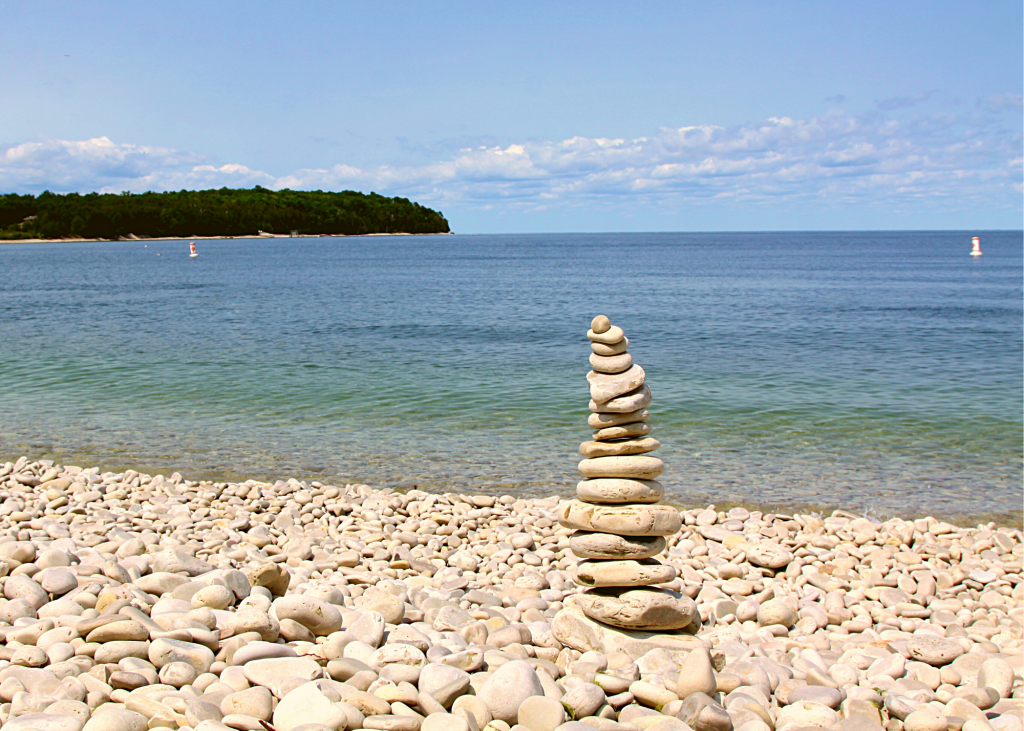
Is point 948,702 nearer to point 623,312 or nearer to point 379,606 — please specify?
point 379,606

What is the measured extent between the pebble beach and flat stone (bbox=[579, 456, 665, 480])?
95 centimetres

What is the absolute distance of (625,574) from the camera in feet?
18.5

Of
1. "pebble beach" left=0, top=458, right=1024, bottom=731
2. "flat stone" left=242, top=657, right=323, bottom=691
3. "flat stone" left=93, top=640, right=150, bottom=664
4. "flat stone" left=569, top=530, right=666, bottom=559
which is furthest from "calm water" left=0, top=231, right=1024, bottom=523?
"flat stone" left=93, top=640, right=150, bottom=664

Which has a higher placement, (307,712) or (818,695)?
(307,712)

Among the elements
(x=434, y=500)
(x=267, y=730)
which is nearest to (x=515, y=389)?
(x=434, y=500)

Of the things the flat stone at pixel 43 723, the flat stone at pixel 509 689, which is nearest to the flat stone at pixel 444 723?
the flat stone at pixel 509 689

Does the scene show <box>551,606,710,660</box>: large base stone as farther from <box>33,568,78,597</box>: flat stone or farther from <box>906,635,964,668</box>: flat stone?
<box>33,568,78,597</box>: flat stone

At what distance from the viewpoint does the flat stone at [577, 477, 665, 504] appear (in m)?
5.67

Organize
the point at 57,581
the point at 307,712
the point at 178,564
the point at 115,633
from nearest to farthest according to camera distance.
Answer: the point at 307,712
the point at 115,633
the point at 57,581
the point at 178,564

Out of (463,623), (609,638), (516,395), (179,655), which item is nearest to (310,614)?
(179,655)

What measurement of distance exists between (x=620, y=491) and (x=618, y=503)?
0.12 metres

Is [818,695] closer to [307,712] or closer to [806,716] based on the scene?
[806,716]

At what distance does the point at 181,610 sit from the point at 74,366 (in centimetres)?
1842

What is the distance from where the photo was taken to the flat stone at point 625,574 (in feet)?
18.5
